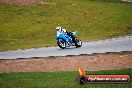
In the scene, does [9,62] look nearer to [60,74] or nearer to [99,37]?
[60,74]

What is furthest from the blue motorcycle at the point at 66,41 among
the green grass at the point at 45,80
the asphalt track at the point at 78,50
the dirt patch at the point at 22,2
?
the dirt patch at the point at 22,2

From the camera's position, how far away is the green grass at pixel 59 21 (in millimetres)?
36000

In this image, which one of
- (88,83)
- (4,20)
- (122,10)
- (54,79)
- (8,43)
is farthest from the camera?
(122,10)

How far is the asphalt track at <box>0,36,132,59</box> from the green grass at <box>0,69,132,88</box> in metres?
5.89

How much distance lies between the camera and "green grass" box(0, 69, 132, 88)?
707 inches

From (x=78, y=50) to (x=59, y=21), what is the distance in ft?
55.2

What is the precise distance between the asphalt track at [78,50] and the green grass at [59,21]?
2.78 meters

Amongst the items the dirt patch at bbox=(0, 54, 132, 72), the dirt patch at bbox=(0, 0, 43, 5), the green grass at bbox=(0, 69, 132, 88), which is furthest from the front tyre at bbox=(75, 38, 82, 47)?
the dirt patch at bbox=(0, 0, 43, 5)

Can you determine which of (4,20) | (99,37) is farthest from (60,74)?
(4,20)

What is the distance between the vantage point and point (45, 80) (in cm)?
1920

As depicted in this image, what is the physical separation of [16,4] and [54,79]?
35091mm

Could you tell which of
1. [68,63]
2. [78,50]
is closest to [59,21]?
[78,50]

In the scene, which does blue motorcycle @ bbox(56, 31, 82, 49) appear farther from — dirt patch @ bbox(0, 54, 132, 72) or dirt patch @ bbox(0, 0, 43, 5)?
dirt patch @ bbox(0, 0, 43, 5)

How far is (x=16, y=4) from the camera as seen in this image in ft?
174
